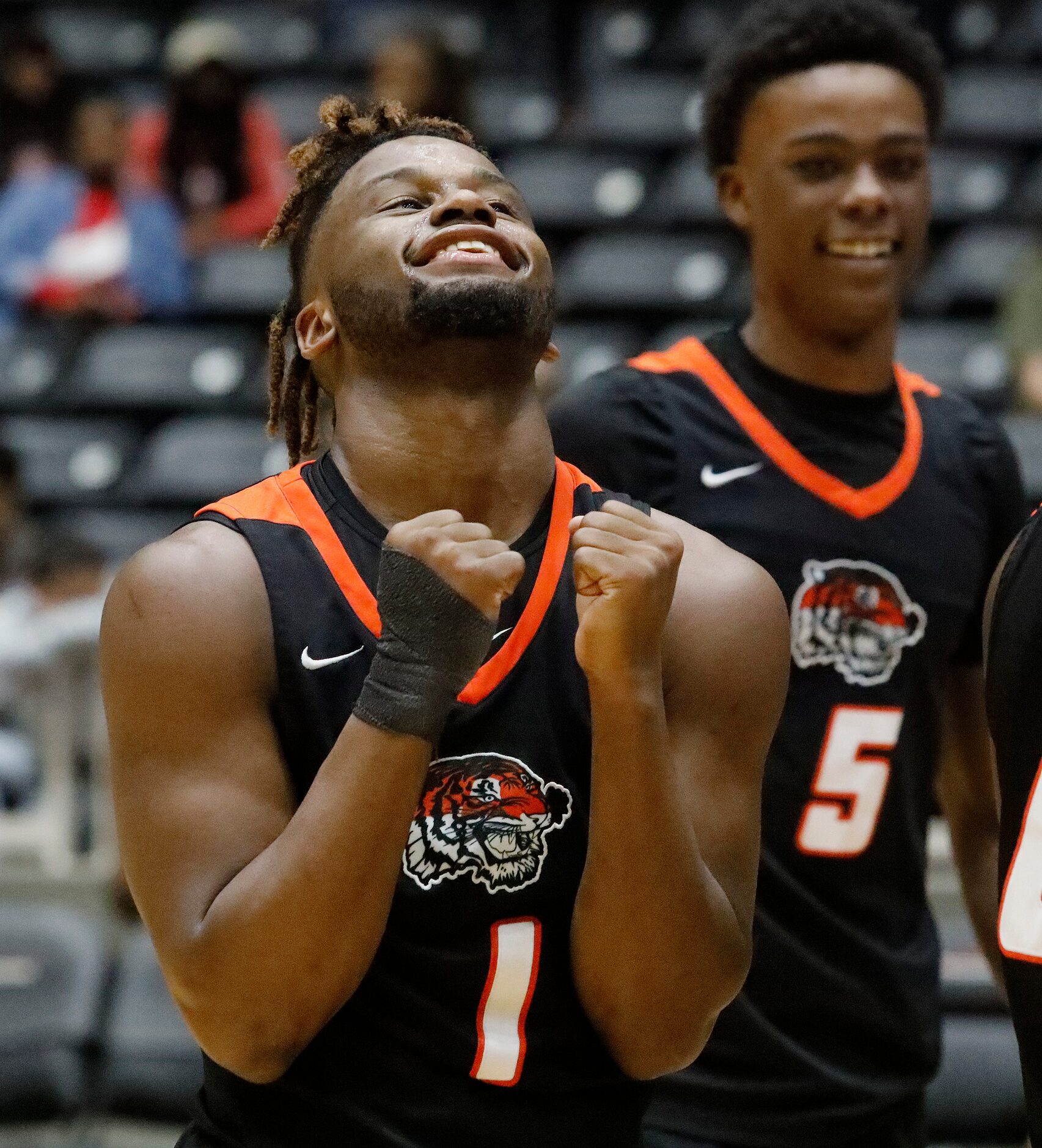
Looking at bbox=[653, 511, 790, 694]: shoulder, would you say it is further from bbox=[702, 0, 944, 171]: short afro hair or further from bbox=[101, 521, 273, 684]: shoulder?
bbox=[702, 0, 944, 171]: short afro hair

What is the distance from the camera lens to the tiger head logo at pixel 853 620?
2.77 m

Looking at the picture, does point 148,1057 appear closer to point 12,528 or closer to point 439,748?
point 12,528

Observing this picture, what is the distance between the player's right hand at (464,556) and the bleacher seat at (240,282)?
19.5ft

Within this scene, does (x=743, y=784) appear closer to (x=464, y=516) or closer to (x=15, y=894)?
(x=464, y=516)

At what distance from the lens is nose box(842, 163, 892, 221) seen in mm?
2857

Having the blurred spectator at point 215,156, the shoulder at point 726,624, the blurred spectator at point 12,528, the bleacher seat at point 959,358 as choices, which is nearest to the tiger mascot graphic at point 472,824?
the shoulder at point 726,624

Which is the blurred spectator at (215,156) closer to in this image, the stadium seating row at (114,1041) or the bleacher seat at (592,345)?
the bleacher seat at (592,345)

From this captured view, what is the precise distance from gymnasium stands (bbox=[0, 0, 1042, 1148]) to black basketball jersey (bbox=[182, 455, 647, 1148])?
233 cm

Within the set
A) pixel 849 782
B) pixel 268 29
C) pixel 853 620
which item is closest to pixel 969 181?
pixel 268 29

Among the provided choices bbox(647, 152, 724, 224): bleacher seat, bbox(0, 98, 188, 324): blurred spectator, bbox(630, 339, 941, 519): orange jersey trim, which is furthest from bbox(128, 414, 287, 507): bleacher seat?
bbox(630, 339, 941, 519): orange jersey trim

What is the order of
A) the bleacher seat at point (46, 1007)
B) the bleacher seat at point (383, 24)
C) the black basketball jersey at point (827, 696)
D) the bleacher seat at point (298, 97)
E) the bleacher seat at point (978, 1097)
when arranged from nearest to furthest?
the black basketball jersey at point (827, 696) → the bleacher seat at point (978, 1097) → the bleacher seat at point (46, 1007) → the bleacher seat at point (298, 97) → the bleacher seat at point (383, 24)

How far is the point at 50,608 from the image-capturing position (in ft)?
17.3

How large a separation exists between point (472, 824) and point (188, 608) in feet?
1.21

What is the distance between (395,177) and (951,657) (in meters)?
1.26
